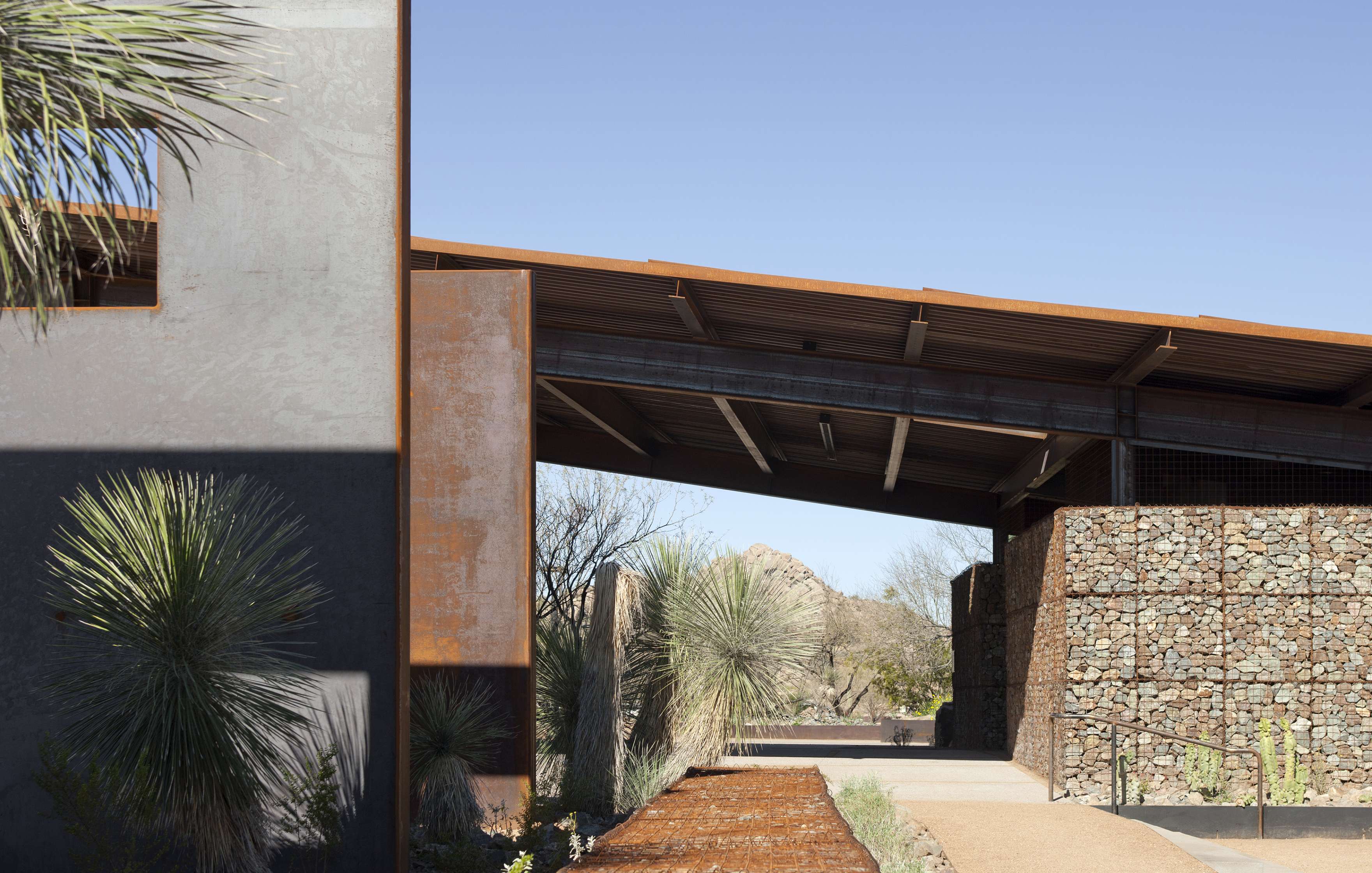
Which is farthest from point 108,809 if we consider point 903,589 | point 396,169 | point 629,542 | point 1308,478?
point 903,589

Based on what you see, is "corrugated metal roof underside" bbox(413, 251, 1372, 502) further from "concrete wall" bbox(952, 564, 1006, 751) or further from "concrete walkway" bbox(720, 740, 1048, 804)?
"concrete wall" bbox(952, 564, 1006, 751)

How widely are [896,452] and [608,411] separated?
417 centimetres

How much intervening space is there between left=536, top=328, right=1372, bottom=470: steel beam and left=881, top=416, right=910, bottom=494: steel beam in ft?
1.93

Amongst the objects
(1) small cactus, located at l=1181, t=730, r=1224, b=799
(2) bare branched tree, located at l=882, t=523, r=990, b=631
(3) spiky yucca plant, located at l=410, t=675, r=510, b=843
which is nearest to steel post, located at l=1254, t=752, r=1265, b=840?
(1) small cactus, located at l=1181, t=730, r=1224, b=799

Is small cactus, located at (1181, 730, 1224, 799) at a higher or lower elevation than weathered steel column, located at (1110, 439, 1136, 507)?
lower

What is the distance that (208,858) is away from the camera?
5926mm

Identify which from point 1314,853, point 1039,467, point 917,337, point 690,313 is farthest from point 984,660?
point 1314,853

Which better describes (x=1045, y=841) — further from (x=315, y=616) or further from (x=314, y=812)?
(x=315, y=616)

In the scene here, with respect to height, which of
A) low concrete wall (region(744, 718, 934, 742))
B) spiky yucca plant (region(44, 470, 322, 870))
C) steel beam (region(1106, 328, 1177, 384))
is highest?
steel beam (region(1106, 328, 1177, 384))

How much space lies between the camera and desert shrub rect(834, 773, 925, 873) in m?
7.31

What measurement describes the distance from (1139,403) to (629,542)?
1250cm

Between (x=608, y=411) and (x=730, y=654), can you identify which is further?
(x=608, y=411)

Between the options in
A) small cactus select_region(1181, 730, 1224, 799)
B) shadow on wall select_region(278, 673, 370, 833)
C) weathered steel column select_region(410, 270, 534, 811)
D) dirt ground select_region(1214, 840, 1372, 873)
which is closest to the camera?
shadow on wall select_region(278, 673, 370, 833)

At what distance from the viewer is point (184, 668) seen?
571 centimetres
